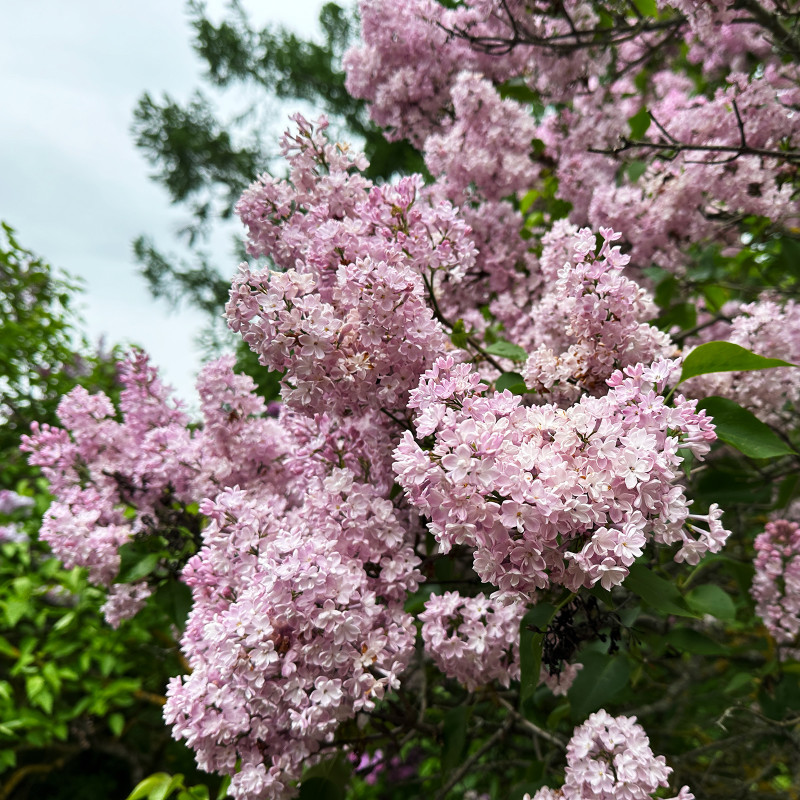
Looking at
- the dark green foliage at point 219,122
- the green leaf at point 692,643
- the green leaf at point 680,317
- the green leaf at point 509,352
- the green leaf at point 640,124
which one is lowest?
the green leaf at point 692,643

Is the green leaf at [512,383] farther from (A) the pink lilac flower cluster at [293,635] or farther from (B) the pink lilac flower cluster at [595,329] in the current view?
(A) the pink lilac flower cluster at [293,635]

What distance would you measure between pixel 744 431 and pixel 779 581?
37.9 inches

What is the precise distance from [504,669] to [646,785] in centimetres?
41

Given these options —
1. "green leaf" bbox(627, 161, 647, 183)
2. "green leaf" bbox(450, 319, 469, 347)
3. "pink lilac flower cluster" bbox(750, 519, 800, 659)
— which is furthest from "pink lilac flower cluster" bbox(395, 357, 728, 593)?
"green leaf" bbox(627, 161, 647, 183)

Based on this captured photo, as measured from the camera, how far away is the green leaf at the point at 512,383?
1460 mm

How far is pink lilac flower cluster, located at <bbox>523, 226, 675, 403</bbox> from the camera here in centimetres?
126

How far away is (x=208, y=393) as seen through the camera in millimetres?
1861

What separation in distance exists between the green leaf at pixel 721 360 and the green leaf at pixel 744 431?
0.39 feet

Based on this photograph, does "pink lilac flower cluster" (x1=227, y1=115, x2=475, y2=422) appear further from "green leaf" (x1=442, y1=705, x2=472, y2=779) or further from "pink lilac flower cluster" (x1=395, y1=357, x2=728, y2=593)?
"green leaf" (x1=442, y1=705, x2=472, y2=779)

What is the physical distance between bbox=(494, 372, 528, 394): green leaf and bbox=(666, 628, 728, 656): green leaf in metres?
1.03

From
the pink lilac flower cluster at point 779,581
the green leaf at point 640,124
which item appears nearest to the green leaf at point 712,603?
the pink lilac flower cluster at point 779,581

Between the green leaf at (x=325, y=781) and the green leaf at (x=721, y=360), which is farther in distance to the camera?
the green leaf at (x=325, y=781)

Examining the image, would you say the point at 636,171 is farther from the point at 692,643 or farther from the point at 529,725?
the point at 529,725

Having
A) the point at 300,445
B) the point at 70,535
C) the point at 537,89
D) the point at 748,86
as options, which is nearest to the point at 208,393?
the point at 300,445
